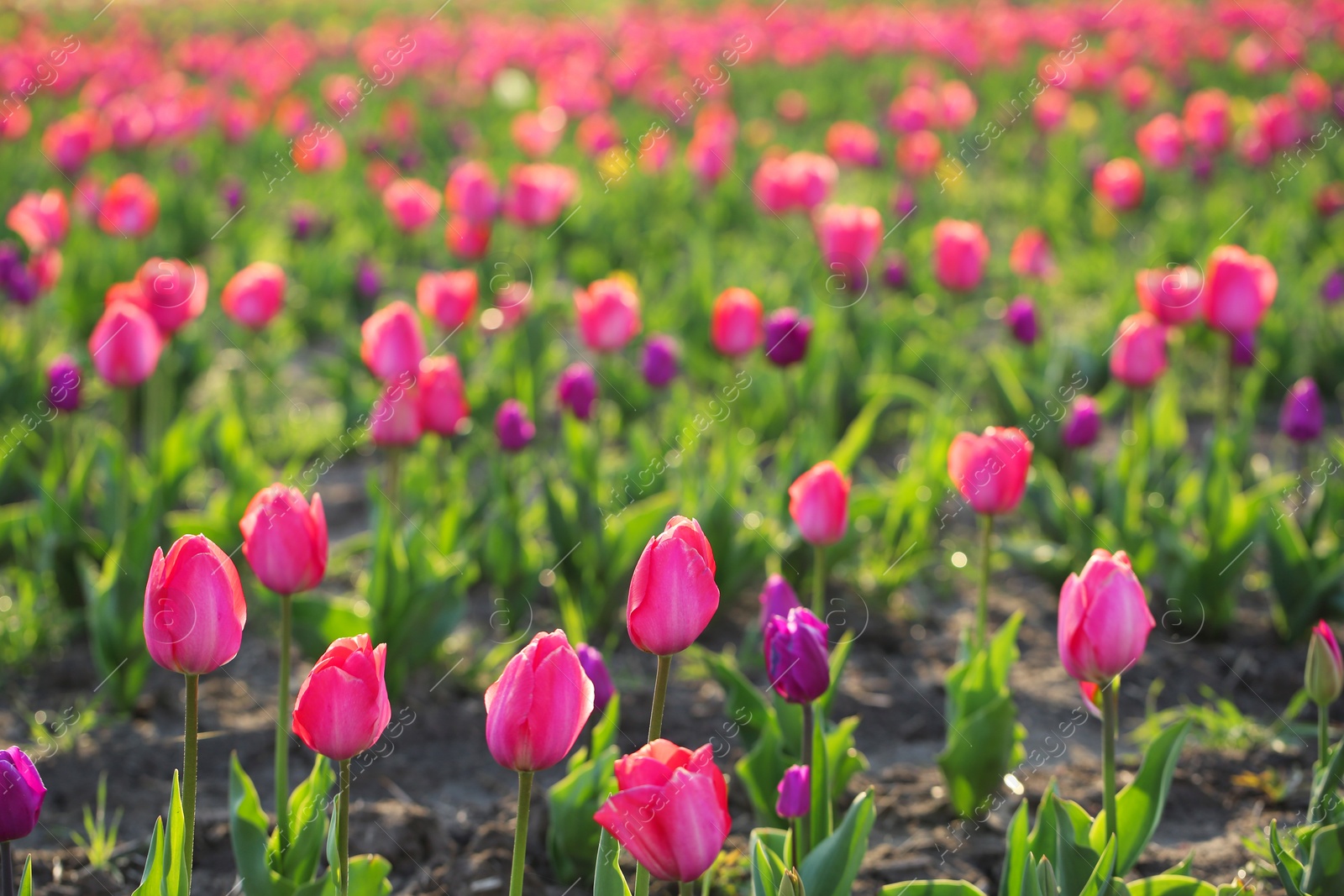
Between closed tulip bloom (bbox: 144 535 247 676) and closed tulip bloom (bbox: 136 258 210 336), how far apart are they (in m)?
1.91

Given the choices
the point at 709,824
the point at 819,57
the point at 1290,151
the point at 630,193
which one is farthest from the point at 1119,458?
the point at 819,57

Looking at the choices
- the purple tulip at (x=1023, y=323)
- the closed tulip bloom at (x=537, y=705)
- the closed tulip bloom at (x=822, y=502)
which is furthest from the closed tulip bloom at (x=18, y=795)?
the purple tulip at (x=1023, y=323)

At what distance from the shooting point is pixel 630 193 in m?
6.96

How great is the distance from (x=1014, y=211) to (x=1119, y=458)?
4.29m

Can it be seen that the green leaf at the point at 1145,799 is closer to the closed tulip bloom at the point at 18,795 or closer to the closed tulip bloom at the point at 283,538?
the closed tulip bloom at the point at 283,538

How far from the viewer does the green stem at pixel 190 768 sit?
63.6 inches

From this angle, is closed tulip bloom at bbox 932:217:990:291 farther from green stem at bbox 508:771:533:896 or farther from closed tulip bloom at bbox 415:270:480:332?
green stem at bbox 508:771:533:896

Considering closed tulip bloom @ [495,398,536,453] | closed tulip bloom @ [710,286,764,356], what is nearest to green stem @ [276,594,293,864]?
closed tulip bloom @ [495,398,536,453]

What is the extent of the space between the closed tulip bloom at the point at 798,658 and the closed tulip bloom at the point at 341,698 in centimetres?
55

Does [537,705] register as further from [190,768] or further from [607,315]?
[607,315]

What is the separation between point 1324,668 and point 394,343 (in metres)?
2.18

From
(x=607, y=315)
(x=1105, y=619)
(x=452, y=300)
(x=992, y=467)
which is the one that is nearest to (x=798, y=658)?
(x=1105, y=619)

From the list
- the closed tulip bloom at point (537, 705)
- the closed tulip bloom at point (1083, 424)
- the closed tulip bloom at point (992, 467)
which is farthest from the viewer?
the closed tulip bloom at point (1083, 424)

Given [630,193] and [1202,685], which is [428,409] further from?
[630,193]
